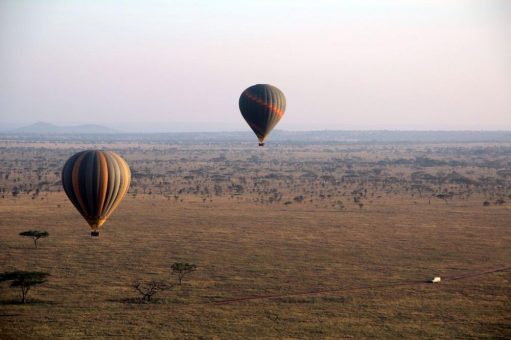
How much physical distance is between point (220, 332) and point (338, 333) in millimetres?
4619

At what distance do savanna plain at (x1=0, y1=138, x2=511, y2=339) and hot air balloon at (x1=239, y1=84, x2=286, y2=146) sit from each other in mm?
7659

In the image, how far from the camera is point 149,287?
110 ft

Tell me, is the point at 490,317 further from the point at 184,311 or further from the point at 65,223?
the point at 65,223

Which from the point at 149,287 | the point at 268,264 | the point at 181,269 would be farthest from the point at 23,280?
the point at 268,264

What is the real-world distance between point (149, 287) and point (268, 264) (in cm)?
800

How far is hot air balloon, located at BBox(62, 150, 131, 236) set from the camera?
32.6m

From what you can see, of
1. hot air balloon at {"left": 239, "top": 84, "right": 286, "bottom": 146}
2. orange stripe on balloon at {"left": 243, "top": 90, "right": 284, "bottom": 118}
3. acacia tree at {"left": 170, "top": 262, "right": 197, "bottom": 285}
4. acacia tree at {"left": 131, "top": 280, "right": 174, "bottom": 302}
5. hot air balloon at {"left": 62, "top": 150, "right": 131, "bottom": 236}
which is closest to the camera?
acacia tree at {"left": 131, "top": 280, "right": 174, "bottom": 302}

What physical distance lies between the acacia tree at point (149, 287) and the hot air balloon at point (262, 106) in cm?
1783

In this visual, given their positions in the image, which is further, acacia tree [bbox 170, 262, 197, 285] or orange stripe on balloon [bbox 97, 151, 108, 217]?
acacia tree [bbox 170, 262, 197, 285]

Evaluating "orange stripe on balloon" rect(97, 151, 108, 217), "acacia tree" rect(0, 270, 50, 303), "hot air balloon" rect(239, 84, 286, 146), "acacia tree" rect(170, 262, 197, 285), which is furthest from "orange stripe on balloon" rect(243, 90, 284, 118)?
"acacia tree" rect(0, 270, 50, 303)

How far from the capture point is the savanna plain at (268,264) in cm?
2830

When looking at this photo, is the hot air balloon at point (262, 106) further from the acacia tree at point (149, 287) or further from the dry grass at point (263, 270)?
the acacia tree at point (149, 287)

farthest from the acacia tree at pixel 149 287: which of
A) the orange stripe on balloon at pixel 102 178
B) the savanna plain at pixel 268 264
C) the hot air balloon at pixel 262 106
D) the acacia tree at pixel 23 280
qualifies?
the hot air balloon at pixel 262 106

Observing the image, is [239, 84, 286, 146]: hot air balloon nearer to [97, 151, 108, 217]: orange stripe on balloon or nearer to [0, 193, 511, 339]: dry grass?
[0, 193, 511, 339]: dry grass
